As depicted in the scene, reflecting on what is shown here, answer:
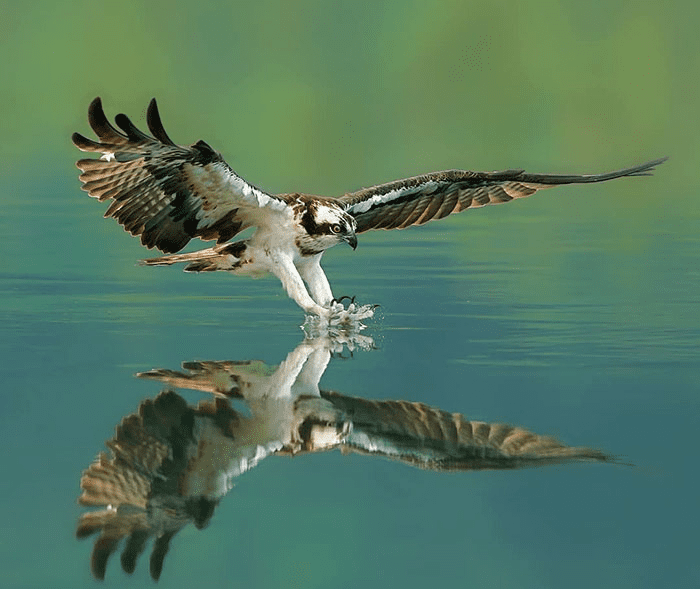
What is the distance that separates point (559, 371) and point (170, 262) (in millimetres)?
4245

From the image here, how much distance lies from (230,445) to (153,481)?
2.35ft

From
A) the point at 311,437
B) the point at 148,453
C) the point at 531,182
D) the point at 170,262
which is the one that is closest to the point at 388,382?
the point at 311,437

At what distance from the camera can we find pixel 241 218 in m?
11.3

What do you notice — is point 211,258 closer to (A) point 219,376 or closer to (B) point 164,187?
(B) point 164,187

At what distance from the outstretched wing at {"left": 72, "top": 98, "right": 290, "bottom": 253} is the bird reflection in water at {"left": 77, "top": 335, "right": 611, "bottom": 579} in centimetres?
185

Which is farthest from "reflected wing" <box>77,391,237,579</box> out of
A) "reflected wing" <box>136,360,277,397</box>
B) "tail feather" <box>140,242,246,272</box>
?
"tail feather" <box>140,242,246,272</box>

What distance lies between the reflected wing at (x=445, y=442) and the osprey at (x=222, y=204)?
113 inches

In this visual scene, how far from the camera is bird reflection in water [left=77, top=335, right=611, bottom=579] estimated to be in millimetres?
5949

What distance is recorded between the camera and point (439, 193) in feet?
42.9

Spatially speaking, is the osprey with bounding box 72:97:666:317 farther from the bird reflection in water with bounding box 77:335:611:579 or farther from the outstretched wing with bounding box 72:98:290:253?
the bird reflection in water with bounding box 77:335:611:579

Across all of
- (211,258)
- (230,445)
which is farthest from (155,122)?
(230,445)

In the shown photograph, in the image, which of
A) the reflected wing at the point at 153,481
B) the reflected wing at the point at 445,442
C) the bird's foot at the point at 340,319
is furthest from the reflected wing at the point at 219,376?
the bird's foot at the point at 340,319

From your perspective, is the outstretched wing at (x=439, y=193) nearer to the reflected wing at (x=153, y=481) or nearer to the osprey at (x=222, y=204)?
the osprey at (x=222, y=204)

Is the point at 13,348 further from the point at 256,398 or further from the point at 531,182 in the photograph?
the point at 531,182
